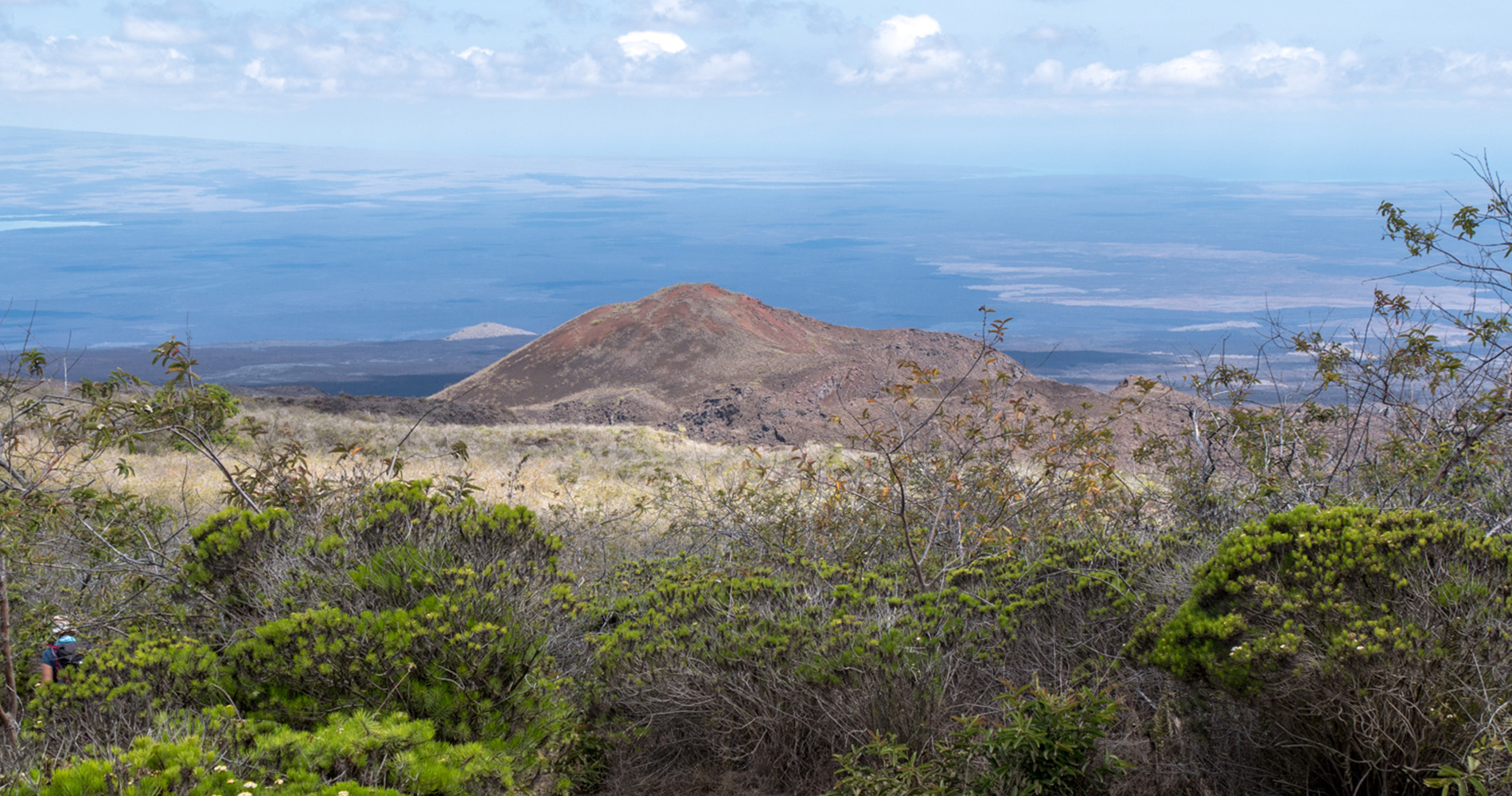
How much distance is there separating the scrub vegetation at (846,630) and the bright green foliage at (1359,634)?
0.02 metres

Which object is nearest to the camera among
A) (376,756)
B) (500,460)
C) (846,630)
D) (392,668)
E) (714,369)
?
(376,756)

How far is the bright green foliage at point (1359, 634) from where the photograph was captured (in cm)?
340

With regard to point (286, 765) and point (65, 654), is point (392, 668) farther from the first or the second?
point (65, 654)

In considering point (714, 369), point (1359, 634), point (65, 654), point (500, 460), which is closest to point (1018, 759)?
point (1359, 634)

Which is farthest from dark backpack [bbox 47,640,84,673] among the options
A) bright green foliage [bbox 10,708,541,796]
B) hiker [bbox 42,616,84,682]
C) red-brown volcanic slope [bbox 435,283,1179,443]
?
red-brown volcanic slope [bbox 435,283,1179,443]

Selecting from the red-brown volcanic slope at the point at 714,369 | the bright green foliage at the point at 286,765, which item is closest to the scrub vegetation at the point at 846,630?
the bright green foliage at the point at 286,765

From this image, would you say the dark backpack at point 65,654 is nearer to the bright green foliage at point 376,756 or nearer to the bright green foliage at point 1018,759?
the bright green foliage at point 376,756

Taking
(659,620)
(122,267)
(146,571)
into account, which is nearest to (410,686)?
(659,620)

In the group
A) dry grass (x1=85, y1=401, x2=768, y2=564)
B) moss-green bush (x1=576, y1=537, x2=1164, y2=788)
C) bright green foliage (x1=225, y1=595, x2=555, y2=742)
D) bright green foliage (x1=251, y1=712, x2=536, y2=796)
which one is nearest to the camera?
bright green foliage (x1=251, y1=712, x2=536, y2=796)

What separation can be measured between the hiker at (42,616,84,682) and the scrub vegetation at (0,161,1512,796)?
0.16 m

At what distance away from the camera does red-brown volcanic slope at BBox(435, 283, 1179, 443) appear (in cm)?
2722

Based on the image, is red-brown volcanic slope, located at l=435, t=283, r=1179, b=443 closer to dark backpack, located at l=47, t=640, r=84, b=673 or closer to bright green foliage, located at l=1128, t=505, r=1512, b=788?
dark backpack, located at l=47, t=640, r=84, b=673

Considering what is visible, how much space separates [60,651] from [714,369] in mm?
28527

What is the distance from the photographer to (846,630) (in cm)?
473
